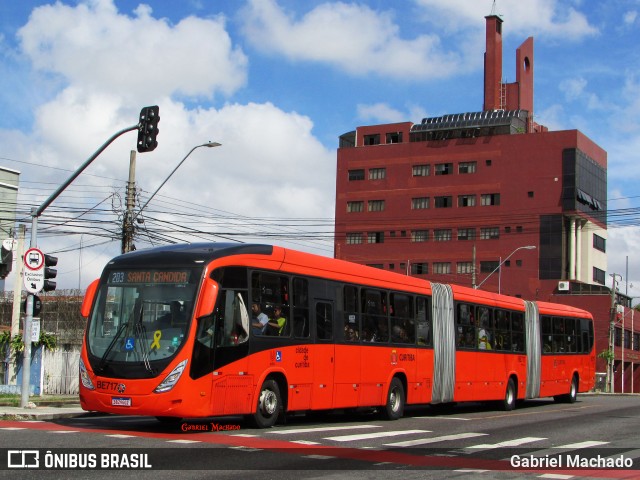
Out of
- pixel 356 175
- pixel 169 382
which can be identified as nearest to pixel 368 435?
pixel 169 382

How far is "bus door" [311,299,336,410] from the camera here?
58.4 feet

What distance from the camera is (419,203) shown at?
10575 centimetres

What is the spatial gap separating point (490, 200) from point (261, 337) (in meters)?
87.8

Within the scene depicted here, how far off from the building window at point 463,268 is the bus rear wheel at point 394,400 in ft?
266

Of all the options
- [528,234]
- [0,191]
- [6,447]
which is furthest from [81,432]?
[528,234]

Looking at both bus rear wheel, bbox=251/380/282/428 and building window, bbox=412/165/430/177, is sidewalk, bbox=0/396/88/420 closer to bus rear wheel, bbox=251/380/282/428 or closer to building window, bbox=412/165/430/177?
bus rear wheel, bbox=251/380/282/428

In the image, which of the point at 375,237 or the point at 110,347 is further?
the point at 375,237

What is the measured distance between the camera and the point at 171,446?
41.7ft

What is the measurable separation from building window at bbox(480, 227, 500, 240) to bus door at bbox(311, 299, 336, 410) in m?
83.7

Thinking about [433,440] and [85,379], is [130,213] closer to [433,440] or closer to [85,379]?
[85,379]

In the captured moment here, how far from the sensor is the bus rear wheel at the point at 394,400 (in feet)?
67.1

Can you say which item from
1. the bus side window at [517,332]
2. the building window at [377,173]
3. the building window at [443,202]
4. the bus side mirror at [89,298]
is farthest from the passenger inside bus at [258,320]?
the building window at [377,173]

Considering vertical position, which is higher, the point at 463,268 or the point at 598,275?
the point at 463,268

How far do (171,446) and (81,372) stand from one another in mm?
3388
